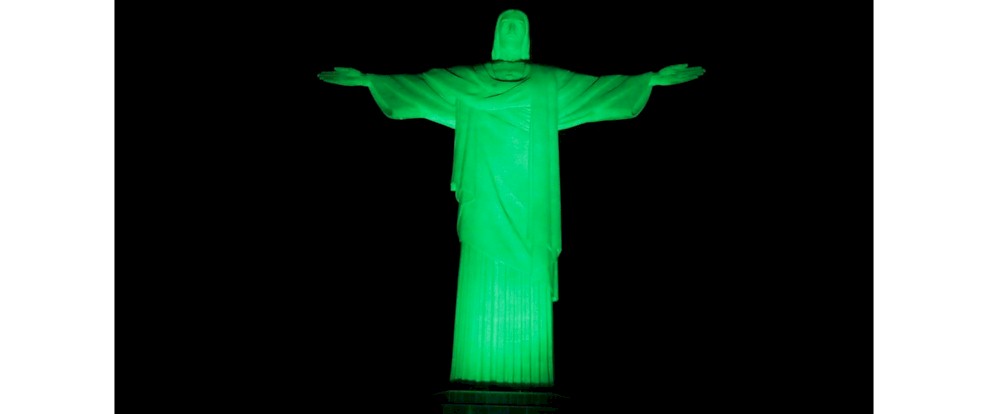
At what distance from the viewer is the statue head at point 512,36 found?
21.2 feet

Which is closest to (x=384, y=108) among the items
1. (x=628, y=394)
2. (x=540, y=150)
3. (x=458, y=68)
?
(x=458, y=68)

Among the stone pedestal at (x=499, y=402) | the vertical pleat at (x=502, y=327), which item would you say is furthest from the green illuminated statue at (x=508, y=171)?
the stone pedestal at (x=499, y=402)

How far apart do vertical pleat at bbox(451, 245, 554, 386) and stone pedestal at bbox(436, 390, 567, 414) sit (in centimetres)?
14

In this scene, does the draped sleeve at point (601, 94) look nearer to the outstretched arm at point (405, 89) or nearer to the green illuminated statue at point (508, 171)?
the green illuminated statue at point (508, 171)

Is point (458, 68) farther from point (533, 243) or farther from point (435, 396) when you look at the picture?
point (435, 396)

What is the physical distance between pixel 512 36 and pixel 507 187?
33.9 inches

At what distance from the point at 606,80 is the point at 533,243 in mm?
1040

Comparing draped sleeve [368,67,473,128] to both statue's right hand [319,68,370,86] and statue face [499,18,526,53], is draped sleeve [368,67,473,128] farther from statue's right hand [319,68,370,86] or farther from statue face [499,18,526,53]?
statue face [499,18,526,53]

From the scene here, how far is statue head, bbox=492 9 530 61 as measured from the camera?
21.2ft

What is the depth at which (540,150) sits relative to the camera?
6.27m

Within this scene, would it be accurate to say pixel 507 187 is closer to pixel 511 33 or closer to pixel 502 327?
pixel 502 327

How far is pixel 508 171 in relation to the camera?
6.34 meters

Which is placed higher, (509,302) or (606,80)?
(606,80)

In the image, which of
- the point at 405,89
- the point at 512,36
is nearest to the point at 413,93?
the point at 405,89
